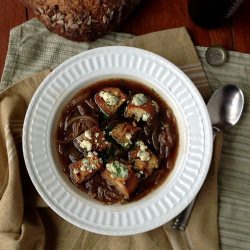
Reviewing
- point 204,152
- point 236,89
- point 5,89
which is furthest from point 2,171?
point 236,89

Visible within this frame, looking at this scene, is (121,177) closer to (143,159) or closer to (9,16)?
(143,159)

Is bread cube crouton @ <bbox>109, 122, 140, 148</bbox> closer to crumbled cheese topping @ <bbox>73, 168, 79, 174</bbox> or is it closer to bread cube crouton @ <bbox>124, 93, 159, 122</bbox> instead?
bread cube crouton @ <bbox>124, 93, 159, 122</bbox>

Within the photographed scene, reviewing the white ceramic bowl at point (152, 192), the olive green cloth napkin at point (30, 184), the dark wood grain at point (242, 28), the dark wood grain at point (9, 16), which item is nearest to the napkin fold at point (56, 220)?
the olive green cloth napkin at point (30, 184)

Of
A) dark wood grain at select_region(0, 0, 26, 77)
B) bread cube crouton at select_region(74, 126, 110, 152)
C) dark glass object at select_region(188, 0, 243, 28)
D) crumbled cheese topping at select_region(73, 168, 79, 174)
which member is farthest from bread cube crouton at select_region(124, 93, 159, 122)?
dark wood grain at select_region(0, 0, 26, 77)

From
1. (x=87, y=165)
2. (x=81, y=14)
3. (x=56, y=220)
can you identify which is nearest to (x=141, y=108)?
(x=87, y=165)

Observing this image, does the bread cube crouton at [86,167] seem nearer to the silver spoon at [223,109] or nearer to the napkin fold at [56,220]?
the napkin fold at [56,220]

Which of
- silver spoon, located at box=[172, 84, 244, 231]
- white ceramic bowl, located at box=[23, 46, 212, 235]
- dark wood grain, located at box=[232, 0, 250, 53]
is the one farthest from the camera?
dark wood grain, located at box=[232, 0, 250, 53]
